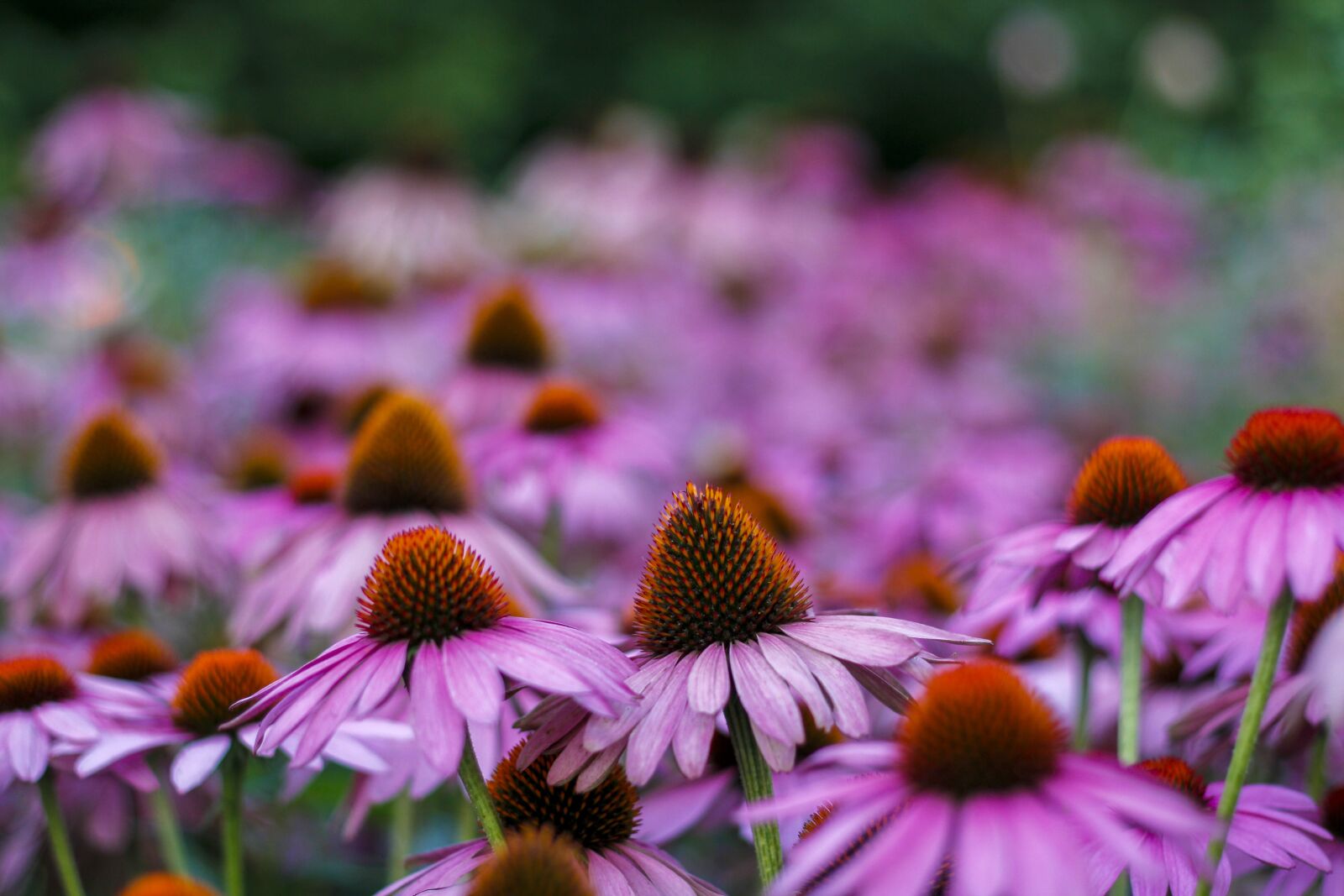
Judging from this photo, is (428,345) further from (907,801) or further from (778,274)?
(907,801)

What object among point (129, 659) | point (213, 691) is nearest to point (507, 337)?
point (129, 659)

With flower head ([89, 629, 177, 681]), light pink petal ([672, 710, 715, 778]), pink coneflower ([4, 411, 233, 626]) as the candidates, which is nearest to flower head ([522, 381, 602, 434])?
pink coneflower ([4, 411, 233, 626])

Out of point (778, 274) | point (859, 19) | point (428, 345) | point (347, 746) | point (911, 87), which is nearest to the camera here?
point (347, 746)

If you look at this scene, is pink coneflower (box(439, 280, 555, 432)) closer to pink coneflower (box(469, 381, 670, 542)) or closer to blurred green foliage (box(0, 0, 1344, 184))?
pink coneflower (box(469, 381, 670, 542))

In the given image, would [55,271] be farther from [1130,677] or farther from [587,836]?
[1130,677]

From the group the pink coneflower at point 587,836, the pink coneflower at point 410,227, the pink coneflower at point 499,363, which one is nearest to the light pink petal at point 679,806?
the pink coneflower at point 587,836

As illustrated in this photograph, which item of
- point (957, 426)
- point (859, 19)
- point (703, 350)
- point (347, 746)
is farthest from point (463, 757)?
point (859, 19)
